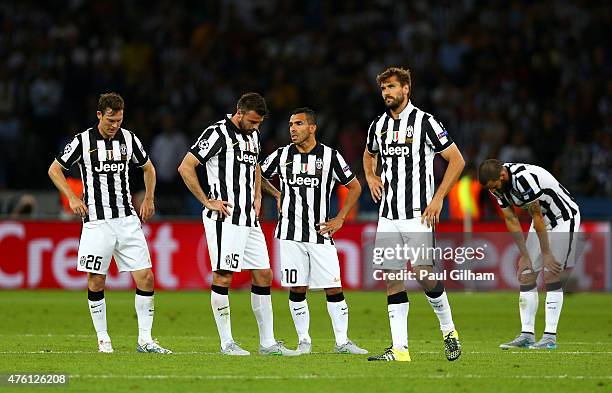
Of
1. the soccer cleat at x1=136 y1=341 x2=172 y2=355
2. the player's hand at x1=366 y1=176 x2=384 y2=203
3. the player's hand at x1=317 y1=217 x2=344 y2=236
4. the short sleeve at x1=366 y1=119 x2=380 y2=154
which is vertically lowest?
the soccer cleat at x1=136 y1=341 x2=172 y2=355

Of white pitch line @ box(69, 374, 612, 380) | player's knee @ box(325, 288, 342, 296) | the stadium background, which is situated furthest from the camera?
the stadium background

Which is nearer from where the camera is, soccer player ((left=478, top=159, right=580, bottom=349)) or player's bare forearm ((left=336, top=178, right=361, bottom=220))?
player's bare forearm ((left=336, top=178, right=361, bottom=220))

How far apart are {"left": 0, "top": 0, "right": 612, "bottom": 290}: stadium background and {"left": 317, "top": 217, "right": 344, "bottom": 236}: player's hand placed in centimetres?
886

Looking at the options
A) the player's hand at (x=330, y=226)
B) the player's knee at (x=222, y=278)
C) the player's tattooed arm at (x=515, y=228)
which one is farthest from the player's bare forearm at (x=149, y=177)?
the player's tattooed arm at (x=515, y=228)

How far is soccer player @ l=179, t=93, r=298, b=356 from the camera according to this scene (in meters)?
11.3

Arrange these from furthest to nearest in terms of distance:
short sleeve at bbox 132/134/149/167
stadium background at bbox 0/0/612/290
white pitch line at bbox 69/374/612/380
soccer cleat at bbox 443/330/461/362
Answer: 1. stadium background at bbox 0/0/612/290
2. short sleeve at bbox 132/134/149/167
3. soccer cleat at bbox 443/330/461/362
4. white pitch line at bbox 69/374/612/380

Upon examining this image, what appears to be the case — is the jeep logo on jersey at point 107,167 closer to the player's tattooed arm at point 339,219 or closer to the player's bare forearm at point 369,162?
the player's tattooed arm at point 339,219

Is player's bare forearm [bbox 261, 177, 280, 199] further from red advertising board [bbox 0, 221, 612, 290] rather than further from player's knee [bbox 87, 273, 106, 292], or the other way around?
red advertising board [bbox 0, 221, 612, 290]

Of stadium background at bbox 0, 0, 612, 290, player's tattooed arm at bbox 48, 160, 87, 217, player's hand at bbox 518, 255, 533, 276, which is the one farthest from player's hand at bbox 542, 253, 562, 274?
stadium background at bbox 0, 0, 612, 290

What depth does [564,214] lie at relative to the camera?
40.6 feet

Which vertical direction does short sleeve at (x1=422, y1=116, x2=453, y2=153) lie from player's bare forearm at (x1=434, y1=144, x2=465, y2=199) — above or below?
above

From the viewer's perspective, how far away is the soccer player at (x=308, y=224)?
11.5 metres

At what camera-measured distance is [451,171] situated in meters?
10.4

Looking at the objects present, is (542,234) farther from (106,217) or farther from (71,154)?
(71,154)
